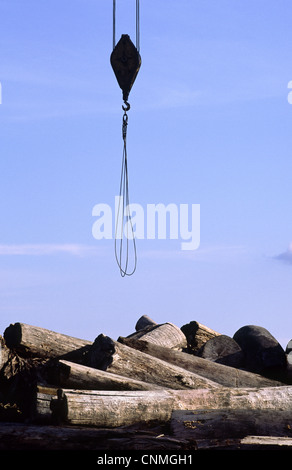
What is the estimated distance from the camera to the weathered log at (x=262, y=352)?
37.1ft

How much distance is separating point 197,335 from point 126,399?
5.21 m

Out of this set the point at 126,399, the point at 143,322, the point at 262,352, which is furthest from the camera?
the point at 143,322

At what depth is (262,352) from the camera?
11.5 m

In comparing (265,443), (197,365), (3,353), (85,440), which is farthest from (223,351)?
(85,440)

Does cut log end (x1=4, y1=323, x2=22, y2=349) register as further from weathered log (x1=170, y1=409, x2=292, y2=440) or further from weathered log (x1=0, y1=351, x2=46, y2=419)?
weathered log (x1=170, y1=409, x2=292, y2=440)

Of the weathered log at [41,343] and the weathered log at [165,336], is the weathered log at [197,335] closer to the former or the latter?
the weathered log at [165,336]

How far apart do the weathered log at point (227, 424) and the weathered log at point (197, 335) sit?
4.88m

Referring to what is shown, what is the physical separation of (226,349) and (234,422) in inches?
176

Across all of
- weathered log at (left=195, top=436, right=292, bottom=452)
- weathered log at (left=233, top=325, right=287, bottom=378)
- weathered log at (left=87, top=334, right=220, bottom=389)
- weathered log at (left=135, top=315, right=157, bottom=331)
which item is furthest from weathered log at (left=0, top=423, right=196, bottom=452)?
weathered log at (left=135, top=315, right=157, bottom=331)

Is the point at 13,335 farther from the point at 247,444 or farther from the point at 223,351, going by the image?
the point at 247,444

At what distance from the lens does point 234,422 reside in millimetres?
7395

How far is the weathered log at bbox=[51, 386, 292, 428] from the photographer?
747 centimetres
